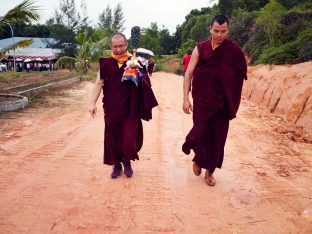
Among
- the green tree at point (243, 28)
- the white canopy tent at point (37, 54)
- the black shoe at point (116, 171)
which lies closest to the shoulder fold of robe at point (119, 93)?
the black shoe at point (116, 171)

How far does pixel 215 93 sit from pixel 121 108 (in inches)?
44.3

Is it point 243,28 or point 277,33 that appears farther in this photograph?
point 243,28

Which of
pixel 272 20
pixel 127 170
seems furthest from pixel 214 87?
pixel 272 20

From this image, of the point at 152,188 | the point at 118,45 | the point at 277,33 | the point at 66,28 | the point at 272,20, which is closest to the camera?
the point at 152,188

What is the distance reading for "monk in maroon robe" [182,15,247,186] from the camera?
4016 millimetres

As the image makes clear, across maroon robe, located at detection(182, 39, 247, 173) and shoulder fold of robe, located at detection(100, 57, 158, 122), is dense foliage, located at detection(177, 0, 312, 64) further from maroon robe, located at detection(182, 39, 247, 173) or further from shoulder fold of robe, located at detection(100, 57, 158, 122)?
shoulder fold of robe, located at detection(100, 57, 158, 122)

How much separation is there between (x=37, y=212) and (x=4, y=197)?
0.58 m

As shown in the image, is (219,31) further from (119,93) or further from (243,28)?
(243,28)

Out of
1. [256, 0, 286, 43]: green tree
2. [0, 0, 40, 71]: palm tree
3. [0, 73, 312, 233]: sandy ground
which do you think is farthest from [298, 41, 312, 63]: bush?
[0, 0, 40, 71]: palm tree

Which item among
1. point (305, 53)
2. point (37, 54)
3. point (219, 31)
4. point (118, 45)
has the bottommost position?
point (37, 54)

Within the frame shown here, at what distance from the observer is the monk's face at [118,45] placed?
4.23 meters

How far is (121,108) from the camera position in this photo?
14.0 ft

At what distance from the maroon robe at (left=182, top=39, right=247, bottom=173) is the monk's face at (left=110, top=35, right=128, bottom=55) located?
90 centimetres

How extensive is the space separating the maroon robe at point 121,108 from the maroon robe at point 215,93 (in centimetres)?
64
